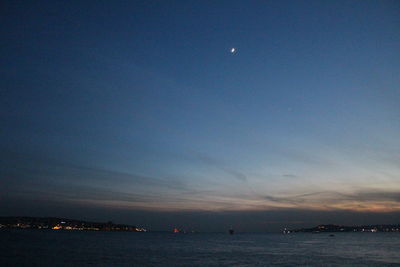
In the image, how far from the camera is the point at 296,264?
52.7 m

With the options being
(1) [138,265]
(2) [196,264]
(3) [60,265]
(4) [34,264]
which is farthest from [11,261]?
(2) [196,264]

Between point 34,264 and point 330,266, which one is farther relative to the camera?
point 330,266

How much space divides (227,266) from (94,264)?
19742mm

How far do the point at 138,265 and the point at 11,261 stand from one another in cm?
1880

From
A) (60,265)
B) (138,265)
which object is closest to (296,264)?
(138,265)

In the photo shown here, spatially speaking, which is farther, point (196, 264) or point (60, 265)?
point (196, 264)

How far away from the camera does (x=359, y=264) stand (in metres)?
52.5

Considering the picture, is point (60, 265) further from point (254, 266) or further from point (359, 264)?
point (359, 264)

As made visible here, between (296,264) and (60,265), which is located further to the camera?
(296,264)

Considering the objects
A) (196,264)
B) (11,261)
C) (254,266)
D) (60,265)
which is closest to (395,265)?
(254,266)

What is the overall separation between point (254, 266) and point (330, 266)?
11.7 meters

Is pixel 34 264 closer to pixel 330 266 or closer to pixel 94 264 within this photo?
pixel 94 264

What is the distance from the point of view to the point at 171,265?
1965 inches

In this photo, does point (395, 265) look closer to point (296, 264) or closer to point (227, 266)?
point (296, 264)
